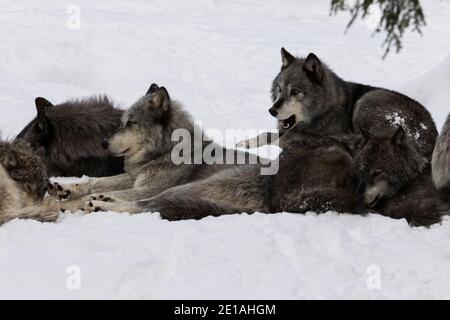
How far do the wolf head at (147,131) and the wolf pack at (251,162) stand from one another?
0.01 m

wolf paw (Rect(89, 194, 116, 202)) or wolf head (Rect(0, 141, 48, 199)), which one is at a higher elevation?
wolf head (Rect(0, 141, 48, 199))

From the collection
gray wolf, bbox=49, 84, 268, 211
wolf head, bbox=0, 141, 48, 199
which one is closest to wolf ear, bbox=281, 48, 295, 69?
gray wolf, bbox=49, 84, 268, 211

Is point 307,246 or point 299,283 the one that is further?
point 307,246

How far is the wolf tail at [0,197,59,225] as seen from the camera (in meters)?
6.67

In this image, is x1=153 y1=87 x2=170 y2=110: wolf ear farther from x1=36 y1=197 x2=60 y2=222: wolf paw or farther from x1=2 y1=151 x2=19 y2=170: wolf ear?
x1=36 y1=197 x2=60 y2=222: wolf paw

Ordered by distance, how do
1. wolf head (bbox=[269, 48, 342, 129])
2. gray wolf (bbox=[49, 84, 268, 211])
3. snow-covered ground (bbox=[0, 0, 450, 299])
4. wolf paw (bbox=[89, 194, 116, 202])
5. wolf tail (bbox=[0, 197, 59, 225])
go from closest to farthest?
snow-covered ground (bbox=[0, 0, 450, 299]), wolf tail (bbox=[0, 197, 59, 225]), wolf paw (bbox=[89, 194, 116, 202]), gray wolf (bbox=[49, 84, 268, 211]), wolf head (bbox=[269, 48, 342, 129])

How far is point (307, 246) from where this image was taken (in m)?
6.05

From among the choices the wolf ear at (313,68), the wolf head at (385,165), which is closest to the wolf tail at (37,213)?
the wolf head at (385,165)

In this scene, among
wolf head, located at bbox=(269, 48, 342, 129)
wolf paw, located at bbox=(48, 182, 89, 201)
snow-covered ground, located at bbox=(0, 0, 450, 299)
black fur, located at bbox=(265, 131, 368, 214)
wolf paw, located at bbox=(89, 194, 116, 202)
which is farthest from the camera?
wolf head, located at bbox=(269, 48, 342, 129)

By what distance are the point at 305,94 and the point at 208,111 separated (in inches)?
182

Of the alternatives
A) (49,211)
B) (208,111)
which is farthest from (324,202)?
(208,111)
